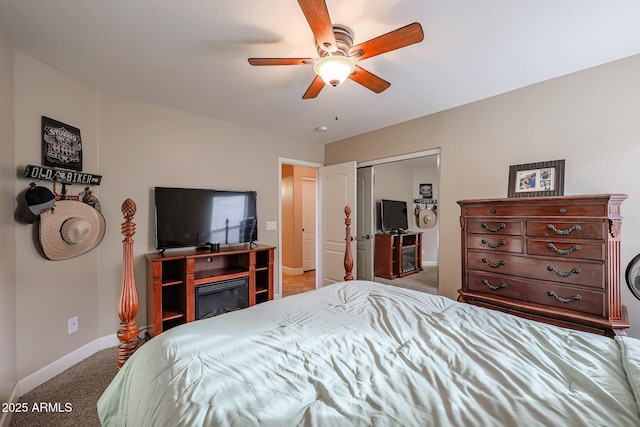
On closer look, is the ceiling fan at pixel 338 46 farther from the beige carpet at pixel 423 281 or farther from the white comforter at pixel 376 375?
the beige carpet at pixel 423 281

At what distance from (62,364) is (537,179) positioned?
437 centimetres

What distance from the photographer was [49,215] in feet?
7.07

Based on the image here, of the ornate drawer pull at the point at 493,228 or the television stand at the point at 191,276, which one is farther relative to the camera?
the television stand at the point at 191,276

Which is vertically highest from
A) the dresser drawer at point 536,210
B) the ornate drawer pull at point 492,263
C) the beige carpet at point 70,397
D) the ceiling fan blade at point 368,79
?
the ceiling fan blade at point 368,79

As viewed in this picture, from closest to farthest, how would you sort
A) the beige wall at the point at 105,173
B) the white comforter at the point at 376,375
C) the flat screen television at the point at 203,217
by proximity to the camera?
the white comforter at the point at 376,375
the beige wall at the point at 105,173
the flat screen television at the point at 203,217

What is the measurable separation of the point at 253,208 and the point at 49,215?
1.96m

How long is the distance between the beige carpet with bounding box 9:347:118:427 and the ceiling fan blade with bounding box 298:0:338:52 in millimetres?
2662

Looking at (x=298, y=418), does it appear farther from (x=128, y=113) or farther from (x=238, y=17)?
(x=128, y=113)

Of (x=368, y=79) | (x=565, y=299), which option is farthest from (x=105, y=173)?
(x=565, y=299)

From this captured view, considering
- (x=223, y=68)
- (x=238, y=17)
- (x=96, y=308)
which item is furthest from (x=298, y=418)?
(x=96, y=308)

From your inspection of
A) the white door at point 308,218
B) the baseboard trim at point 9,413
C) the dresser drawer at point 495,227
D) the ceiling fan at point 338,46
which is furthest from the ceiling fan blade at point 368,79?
the white door at point 308,218

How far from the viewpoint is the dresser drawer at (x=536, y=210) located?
1852 millimetres

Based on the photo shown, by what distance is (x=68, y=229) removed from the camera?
7.38 feet

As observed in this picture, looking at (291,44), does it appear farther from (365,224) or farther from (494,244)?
(365,224)
